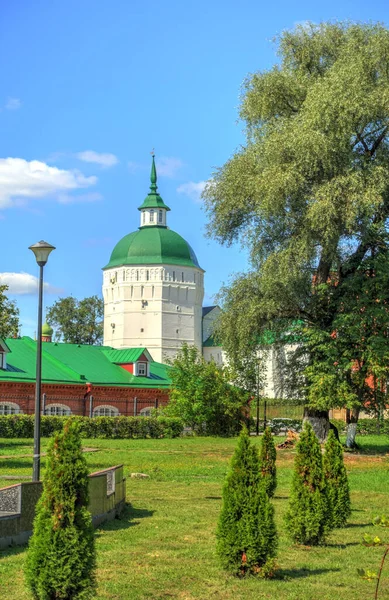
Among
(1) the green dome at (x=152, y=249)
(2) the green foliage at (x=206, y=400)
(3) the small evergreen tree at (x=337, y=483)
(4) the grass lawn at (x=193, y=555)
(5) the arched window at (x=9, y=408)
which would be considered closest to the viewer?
(4) the grass lawn at (x=193, y=555)

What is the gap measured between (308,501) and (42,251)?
630cm

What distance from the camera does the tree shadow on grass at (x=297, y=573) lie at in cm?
872

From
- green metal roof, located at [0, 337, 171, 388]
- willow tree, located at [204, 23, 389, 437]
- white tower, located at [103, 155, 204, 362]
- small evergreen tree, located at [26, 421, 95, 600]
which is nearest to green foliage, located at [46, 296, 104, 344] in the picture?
white tower, located at [103, 155, 204, 362]

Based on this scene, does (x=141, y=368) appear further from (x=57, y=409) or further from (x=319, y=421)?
(x=319, y=421)

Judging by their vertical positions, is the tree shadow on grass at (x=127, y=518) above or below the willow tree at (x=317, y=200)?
below

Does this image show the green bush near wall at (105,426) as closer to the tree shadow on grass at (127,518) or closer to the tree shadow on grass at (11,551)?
the tree shadow on grass at (127,518)

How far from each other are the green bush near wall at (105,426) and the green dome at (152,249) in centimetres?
3492

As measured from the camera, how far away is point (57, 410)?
45281mm

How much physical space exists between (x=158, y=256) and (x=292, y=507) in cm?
6296

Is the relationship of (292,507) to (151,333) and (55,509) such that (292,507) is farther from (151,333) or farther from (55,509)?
(151,333)

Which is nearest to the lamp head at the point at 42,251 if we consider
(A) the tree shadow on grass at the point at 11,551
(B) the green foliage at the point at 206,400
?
(A) the tree shadow on grass at the point at 11,551

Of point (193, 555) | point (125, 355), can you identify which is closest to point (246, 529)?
point (193, 555)

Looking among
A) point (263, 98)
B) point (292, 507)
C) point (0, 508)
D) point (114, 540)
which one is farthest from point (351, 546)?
point (263, 98)

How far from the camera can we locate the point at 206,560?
9523 millimetres
